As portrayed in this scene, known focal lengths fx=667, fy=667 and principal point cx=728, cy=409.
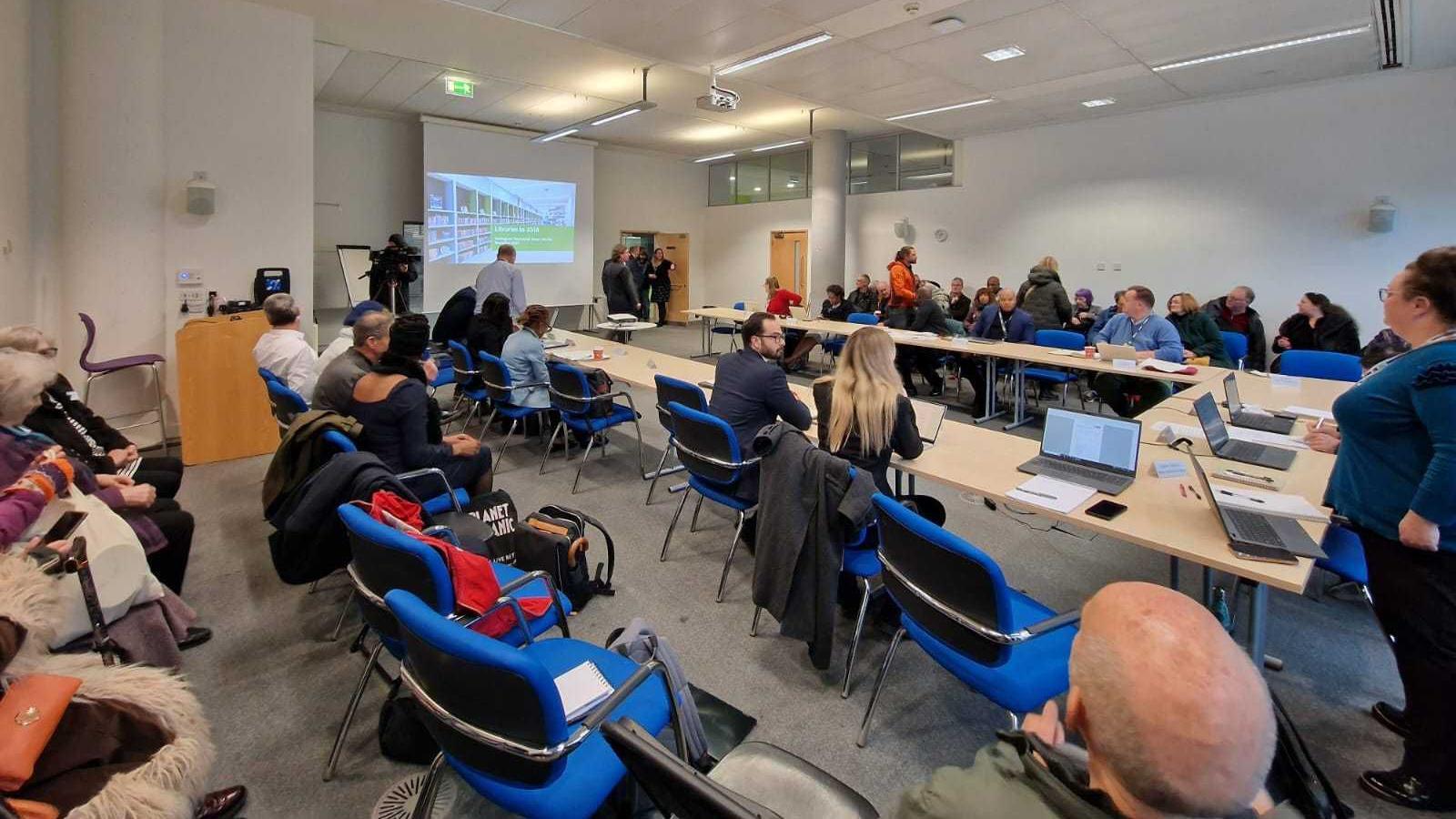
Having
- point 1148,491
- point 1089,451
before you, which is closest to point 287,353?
point 1089,451

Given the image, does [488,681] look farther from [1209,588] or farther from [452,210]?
[452,210]

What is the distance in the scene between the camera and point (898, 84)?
7.34 m

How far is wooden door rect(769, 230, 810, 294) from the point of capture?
511 inches

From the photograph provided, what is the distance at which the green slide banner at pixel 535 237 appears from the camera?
34.9 feet

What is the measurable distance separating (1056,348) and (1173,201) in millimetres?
3798

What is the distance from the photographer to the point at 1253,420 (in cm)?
329

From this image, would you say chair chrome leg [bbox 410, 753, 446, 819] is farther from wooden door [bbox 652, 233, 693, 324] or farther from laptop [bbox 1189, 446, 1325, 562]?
wooden door [bbox 652, 233, 693, 324]

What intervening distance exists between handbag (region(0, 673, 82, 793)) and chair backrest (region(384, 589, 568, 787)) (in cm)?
62

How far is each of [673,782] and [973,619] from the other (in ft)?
3.29

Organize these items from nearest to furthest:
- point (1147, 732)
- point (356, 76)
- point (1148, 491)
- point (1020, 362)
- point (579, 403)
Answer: point (1147, 732) < point (1148, 491) < point (579, 403) < point (1020, 362) < point (356, 76)

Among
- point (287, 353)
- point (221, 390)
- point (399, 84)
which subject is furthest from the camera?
point (399, 84)

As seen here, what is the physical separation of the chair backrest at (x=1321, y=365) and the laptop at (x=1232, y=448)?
8.41 ft

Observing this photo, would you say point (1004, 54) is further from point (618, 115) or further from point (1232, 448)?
point (1232, 448)

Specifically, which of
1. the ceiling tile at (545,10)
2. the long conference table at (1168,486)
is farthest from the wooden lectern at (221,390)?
the long conference table at (1168,486)
